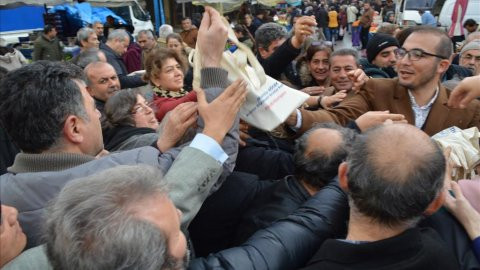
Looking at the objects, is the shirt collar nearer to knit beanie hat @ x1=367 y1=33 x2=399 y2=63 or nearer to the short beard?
knit beanie hat @ x1=367 y1=33 x2=399 y2=63

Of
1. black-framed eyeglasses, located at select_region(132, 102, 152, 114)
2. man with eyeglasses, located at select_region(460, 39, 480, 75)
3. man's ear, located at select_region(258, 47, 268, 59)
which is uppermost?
black-framed eyeglasses, located at select_region(132, 102, 152, 114)

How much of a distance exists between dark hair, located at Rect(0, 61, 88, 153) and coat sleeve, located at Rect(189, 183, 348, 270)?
0.72 metres

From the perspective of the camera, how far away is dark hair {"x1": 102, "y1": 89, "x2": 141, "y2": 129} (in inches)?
102

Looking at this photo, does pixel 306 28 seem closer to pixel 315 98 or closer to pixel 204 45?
pixel 315 98

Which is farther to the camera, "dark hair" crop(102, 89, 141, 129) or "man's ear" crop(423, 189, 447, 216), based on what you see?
"dark hair" crop(102, 89, 141, 129)

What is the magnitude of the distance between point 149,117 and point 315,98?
1167mm

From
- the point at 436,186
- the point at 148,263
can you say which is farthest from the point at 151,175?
the point at 436,186

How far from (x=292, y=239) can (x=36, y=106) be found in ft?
3.32

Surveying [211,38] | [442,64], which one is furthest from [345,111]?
[211,38]

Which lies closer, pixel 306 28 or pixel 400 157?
pixel 400 157

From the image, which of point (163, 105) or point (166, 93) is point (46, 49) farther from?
point (163, 105)

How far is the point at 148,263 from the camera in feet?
3.08

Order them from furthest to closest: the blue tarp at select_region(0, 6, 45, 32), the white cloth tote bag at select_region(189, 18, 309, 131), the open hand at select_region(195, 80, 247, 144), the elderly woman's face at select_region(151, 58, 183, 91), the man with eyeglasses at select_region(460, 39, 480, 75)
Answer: the blue tarp at select_region(0, 6, 45, 32)
the man with eyeglasses at select_region(460, 39, 480, 75)
the elderly woman's face at select_region(151, 58, 183, 91)
the white cloth tote bag at select_region(189, 18, 309, 131)
the open hand at select_region(195, 80, 247, 144)

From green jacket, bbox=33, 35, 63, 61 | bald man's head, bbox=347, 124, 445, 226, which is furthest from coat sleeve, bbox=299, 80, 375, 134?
green jacket, bbox=33, 35, 63, 61
